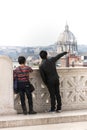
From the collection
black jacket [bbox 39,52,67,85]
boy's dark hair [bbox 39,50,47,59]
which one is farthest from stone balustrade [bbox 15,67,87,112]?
boy's dark hair [bbox 39,50,47,59]

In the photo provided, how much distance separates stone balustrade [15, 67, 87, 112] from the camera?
308 inches

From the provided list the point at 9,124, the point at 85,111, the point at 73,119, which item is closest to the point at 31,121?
the point at 9,124

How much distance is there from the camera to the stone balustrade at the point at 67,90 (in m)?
7.82

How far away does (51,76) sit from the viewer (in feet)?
24.6

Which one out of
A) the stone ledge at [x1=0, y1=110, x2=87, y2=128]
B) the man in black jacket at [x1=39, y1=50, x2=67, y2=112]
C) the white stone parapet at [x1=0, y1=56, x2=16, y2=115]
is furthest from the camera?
the man in black jacket at [x1=39, y1=50, x2=67, y2=112]

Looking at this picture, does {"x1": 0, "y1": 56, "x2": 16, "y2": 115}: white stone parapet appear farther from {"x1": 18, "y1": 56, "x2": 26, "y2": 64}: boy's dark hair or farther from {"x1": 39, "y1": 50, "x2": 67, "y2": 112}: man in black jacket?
{"x1": 39, "y1": 50, "x2": 67, "y2": 112}: man in black jacket

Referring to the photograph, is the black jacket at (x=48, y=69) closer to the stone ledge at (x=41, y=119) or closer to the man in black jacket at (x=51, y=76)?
the man in black jacket at (x=51, y=76)

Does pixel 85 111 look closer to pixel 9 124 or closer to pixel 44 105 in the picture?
pixel 44 105

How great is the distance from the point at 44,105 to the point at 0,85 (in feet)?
3.79

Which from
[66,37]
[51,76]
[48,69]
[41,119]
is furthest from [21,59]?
[66,37]

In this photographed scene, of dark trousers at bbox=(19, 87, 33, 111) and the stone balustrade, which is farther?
the stone balustrade

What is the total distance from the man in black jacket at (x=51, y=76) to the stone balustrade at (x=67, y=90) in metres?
0.29

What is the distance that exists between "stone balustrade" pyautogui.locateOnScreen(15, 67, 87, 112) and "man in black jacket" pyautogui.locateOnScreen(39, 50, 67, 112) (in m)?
0.29

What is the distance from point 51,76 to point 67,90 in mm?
752
